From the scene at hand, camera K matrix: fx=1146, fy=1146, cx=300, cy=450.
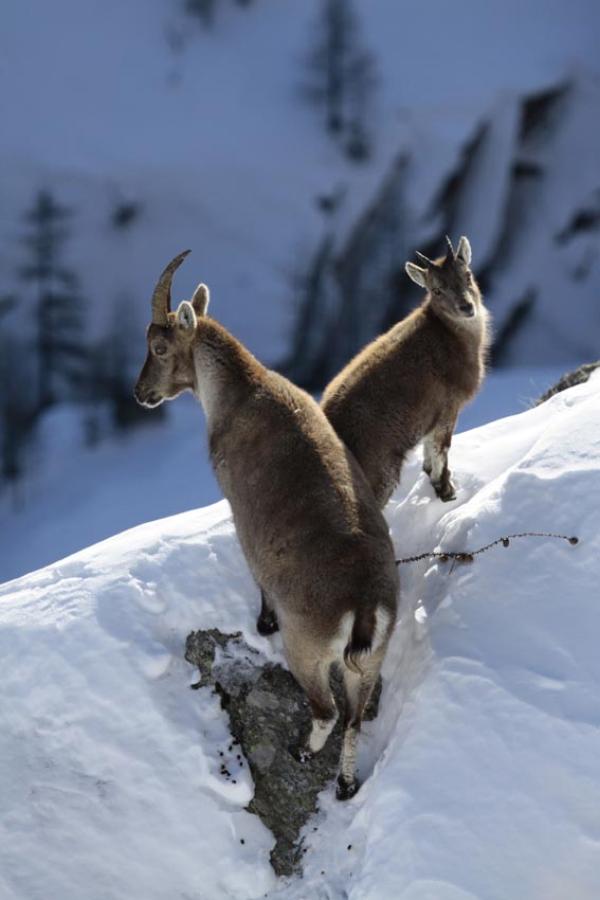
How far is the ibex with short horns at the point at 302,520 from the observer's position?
20.1 ft

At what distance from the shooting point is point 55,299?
32469 millimetres

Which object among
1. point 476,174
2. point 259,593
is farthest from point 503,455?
point 476,174

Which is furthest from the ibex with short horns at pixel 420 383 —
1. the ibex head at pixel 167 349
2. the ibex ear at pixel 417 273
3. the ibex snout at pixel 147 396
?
the ibex snout at pixel 147 396

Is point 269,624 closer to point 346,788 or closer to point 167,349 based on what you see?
point 346,788

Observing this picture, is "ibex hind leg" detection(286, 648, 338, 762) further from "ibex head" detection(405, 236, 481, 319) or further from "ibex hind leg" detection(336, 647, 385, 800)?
"ibex head" detection(405, 236, 481, 319)

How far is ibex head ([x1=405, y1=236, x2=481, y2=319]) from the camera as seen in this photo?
859 cm

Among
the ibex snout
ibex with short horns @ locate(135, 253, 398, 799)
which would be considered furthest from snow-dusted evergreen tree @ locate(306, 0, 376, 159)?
ibex with short horns @ locate(135, 253, 398, 799)

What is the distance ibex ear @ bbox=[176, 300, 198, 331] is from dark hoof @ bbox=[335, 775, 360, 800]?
331 cm

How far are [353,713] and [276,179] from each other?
28.7 m

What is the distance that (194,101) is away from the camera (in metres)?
34.2

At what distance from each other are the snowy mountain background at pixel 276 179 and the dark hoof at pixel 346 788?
22.3m

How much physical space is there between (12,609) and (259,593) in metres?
1.65

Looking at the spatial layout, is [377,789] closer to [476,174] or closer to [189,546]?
[189,546]

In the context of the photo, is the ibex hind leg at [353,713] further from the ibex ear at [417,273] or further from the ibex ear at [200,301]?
the ibex ear at [417,273]
